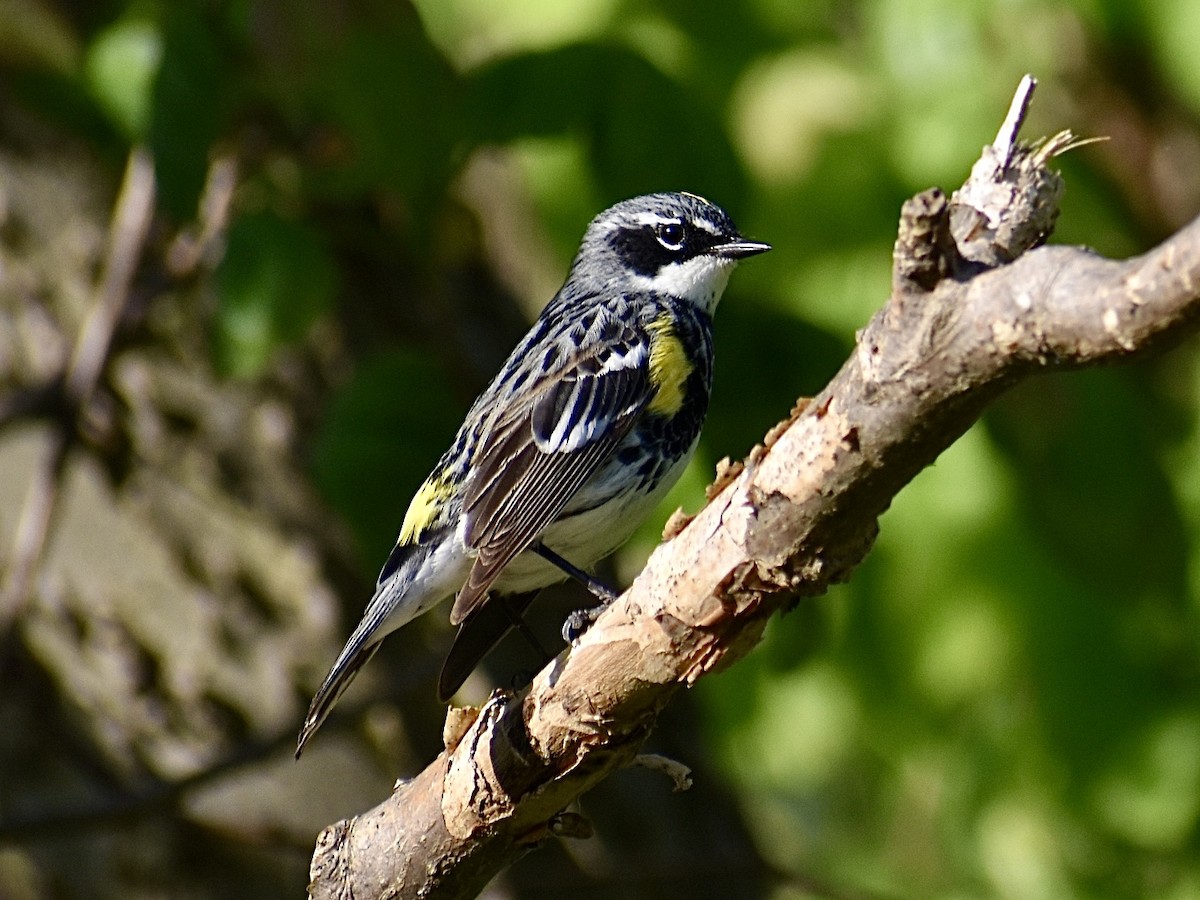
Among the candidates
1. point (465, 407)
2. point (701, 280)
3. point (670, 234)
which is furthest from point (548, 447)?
point (670, 234)

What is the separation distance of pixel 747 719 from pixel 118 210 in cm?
240

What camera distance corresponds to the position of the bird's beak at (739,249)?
3725 mm

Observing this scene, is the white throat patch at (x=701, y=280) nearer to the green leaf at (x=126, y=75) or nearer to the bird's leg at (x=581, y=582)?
the bird's leg at (x=581, y=582)

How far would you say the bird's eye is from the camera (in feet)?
13.2

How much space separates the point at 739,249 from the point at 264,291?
115 cm

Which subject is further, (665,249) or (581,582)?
(665,249)

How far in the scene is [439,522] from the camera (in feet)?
11.1

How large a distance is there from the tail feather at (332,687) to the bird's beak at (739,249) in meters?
1.34

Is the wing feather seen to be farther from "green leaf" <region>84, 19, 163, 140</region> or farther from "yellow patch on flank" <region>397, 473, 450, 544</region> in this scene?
"green leaf" <region>84, 19, 163, 140</region>

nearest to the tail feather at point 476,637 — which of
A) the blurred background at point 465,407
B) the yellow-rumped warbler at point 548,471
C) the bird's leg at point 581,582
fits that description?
the yellow-rumped warbler at point 548,471

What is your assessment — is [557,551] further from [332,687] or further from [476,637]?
[332,687]

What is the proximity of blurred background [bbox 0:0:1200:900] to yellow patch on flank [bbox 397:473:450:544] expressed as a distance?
4.6 inches

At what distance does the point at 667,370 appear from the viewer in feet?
11.3

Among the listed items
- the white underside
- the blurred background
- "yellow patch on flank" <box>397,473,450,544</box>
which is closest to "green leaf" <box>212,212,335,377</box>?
the blurred background
